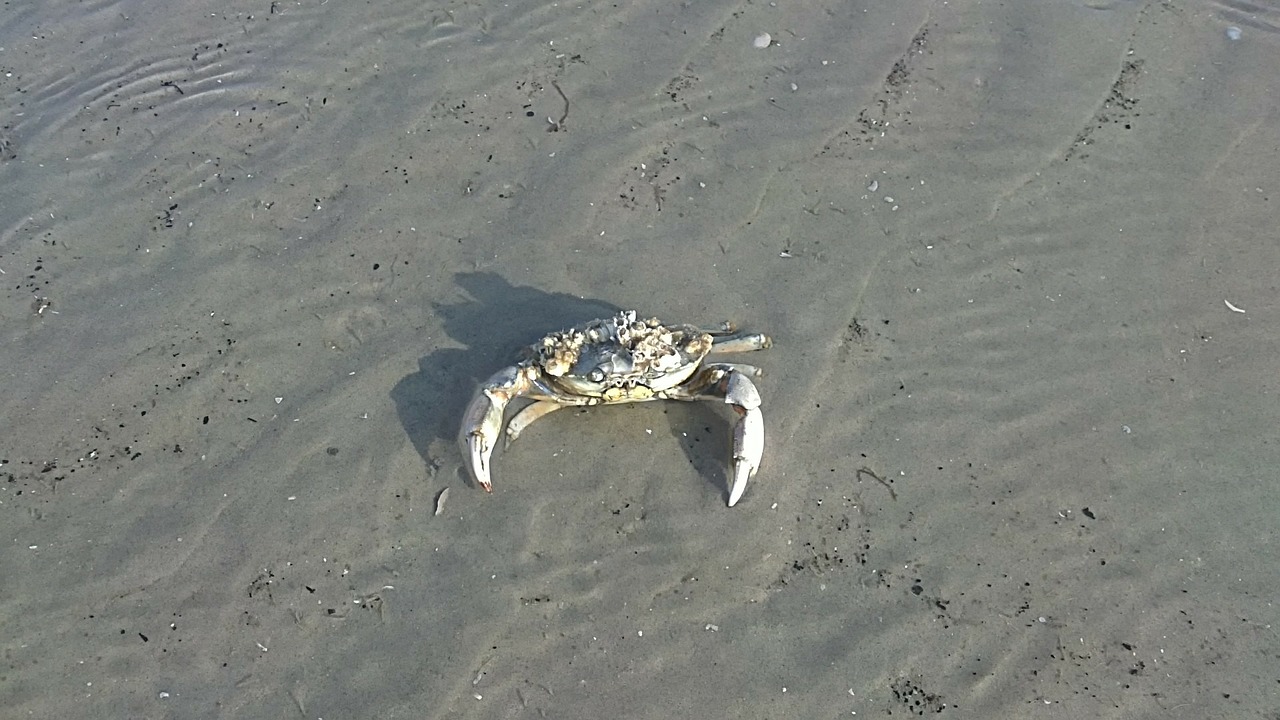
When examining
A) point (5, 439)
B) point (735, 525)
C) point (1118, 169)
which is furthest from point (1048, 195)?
point (5, 439)

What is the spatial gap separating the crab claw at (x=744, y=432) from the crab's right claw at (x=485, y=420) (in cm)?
123

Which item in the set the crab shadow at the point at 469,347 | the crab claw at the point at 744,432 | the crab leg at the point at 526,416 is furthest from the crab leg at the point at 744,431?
the crab shadow at the point at 469,347

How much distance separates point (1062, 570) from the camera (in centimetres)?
470

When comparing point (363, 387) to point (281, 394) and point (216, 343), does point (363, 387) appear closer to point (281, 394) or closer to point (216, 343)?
point (281, 394)

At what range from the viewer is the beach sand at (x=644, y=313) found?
4.46 meters

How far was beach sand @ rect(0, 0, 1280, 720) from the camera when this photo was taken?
446 cm

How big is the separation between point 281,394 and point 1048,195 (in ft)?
18.0

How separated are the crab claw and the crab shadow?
117 centimetres

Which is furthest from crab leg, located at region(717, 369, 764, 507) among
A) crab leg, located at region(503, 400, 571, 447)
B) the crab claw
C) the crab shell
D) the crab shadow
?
the crab shadow

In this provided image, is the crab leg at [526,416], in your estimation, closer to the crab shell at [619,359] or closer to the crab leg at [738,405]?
the crab shell at [619,359]

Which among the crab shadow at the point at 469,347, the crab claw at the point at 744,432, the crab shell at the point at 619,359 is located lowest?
the crab claw at the point at 744,432

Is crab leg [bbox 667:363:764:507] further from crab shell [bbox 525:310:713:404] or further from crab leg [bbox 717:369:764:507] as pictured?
crab shell [bbox 525:310:713:404]

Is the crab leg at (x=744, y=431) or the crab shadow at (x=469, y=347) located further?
the crab shadow at (x=469, y=347)

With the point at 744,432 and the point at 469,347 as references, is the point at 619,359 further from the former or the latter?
the point at 469,347
